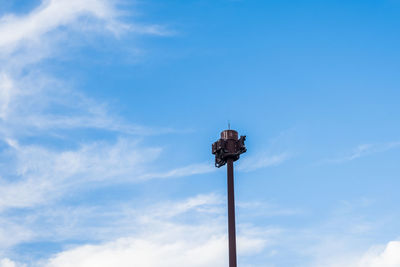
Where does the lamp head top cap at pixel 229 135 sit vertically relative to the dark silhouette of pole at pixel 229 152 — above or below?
above

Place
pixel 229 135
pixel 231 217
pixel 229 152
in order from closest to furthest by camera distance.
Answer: pixel 231 217 → pixel 229 152 → pixel 229 135

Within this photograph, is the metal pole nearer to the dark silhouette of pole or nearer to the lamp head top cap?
the dark silhouette of pole

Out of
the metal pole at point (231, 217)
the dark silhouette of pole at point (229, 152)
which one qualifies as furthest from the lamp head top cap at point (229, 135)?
the metal pole at point (231, 217)

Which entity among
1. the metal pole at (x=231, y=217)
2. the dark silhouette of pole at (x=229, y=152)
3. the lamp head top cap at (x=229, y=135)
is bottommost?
the metal pole at (x=231, y=217)

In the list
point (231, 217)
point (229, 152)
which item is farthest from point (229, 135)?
point (231, 217)

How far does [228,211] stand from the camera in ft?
154

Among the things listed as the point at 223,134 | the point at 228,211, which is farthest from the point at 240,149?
the point at 228,211

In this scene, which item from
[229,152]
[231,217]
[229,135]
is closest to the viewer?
[231,217]

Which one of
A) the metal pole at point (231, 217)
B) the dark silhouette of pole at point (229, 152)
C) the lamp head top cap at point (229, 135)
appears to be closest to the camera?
the metal pole at point (231, 217)

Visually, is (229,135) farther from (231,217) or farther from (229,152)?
(231,217)

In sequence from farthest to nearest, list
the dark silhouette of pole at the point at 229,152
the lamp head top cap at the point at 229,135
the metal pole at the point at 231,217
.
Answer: the lamp head top cap at the point at 229,135 → the dark silhouette of pole at the point at 229,152 → the metal pole at the point at 231,217

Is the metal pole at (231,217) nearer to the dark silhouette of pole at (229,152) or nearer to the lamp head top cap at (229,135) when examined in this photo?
the dark silhouette of pole at (229,152)

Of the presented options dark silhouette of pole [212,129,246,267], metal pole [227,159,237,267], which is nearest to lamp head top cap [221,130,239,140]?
dark silhouette of pole [212,129,246,267]

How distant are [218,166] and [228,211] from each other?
14.2ft
